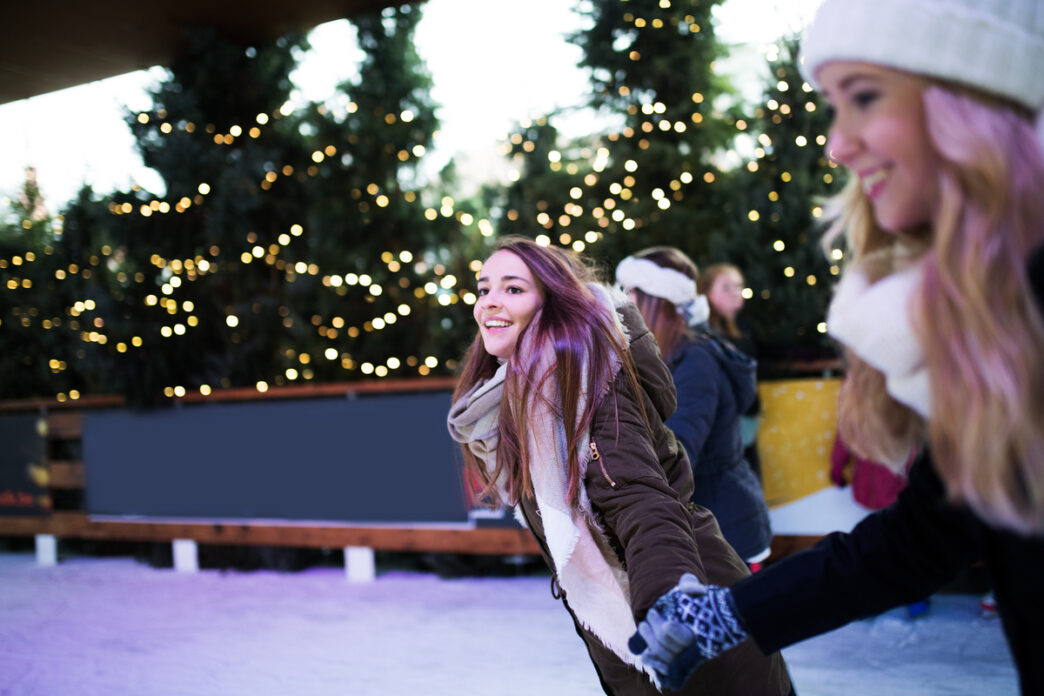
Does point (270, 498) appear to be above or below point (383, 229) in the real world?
below

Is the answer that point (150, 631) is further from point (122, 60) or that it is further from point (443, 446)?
point (122, 60)

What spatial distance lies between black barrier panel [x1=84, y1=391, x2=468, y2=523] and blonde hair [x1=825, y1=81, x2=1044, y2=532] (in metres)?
4.40

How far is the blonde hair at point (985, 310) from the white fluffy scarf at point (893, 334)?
0.07 ft

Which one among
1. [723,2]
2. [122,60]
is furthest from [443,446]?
[122,60]

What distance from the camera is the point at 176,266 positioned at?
6.59m

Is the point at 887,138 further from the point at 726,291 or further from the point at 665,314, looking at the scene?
the point at 726,291

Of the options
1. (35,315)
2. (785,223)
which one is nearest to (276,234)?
(35,315)

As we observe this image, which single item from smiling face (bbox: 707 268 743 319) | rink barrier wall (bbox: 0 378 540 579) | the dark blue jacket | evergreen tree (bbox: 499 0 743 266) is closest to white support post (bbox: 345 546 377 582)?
rink barrier wall (bbox: 0 378 540 579)

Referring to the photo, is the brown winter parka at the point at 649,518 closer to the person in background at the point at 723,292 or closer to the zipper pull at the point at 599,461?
the zipper pull at the point at 599,461

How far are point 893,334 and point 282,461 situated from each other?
5322 millimetres

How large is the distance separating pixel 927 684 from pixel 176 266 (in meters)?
5.72

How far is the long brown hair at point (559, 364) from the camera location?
1.66 metres

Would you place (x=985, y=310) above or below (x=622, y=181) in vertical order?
below

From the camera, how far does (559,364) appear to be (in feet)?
5.56
